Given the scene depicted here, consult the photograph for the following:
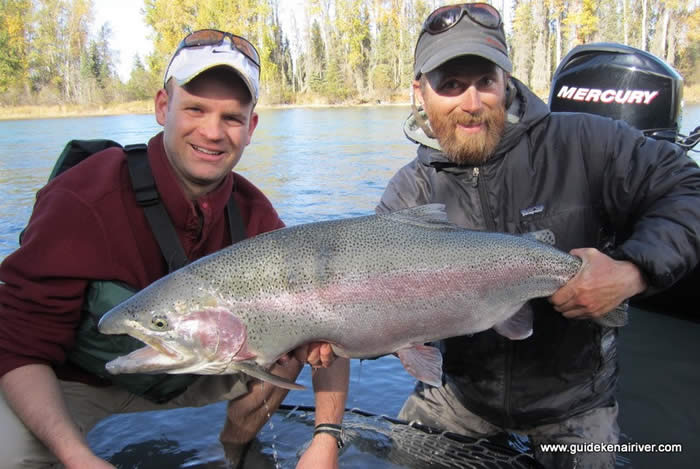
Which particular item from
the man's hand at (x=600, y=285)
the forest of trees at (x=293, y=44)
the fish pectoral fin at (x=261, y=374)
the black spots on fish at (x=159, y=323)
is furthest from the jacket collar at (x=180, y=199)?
the forest of trees at (x=293, y=44)

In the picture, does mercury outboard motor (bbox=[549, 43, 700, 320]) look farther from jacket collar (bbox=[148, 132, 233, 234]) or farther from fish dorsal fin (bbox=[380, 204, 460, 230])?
jacket collar (bbox=[148, 132, 233, 234])

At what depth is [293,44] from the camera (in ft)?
234

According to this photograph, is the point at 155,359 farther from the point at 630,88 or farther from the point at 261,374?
the point at 630,88

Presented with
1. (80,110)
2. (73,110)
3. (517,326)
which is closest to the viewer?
(517,326)

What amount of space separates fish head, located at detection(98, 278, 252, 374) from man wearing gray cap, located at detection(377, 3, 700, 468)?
1.35 m

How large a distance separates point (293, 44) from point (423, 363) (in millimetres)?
73794

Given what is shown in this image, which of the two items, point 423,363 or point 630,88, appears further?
point 630,88

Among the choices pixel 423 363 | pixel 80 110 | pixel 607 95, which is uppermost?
pixel 80 110

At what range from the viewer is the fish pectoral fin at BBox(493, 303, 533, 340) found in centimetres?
246

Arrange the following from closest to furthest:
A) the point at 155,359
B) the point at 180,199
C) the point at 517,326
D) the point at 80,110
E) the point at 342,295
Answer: the point at 155,359 → the point at 342,295 → the point at 517,326 → the point at 180,199 → the point at 80,110

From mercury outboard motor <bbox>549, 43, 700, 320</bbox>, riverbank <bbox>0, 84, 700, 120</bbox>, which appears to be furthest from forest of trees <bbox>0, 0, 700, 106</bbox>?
mercury outboard motor <bbox>549, 43, 700, 320</bbox>

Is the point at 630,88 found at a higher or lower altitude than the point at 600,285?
higher

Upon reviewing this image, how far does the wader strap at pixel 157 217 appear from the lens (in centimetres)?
254

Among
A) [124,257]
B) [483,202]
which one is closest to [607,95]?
[483,202]
